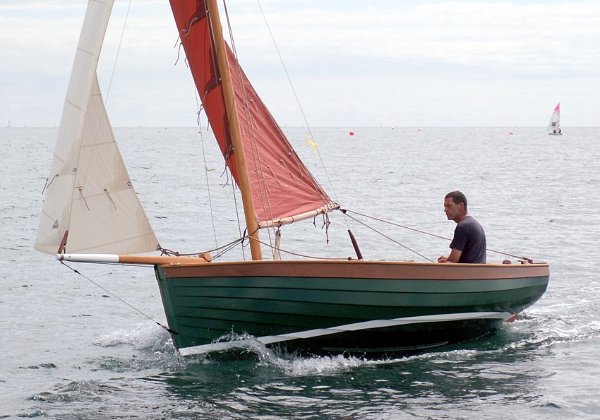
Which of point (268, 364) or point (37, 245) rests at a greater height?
point (37, 245)

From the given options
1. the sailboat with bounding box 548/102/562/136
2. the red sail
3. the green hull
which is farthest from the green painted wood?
the sailboat with bounding box 548/102/562/136

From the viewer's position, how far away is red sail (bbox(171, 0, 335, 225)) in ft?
49.6

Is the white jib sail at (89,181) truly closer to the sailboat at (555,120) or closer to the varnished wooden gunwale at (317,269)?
the varnished wooden gunwale at (317,269)

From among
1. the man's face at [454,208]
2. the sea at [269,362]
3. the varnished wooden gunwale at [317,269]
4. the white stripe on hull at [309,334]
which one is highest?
the man's face at [454,208]

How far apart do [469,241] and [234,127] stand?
3952 mm

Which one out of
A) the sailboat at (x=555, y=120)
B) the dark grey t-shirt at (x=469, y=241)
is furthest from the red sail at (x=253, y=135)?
the sailboat at (x=555, y=120)

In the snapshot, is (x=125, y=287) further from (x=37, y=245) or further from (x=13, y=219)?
(x=13, y=219)

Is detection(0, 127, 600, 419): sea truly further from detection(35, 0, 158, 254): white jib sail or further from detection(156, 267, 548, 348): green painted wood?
detection(35, 0, 158, 254): white jib sail

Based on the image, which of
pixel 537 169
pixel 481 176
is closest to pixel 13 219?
pixel 481 176

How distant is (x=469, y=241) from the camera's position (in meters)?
15.2

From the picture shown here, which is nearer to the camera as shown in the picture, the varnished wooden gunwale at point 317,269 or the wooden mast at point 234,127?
the varnished wooden gunwale at point 317,269

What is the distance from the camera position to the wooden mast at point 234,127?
14914mm

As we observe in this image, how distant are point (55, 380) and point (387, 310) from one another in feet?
16.2

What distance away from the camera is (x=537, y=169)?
81.9 metres
